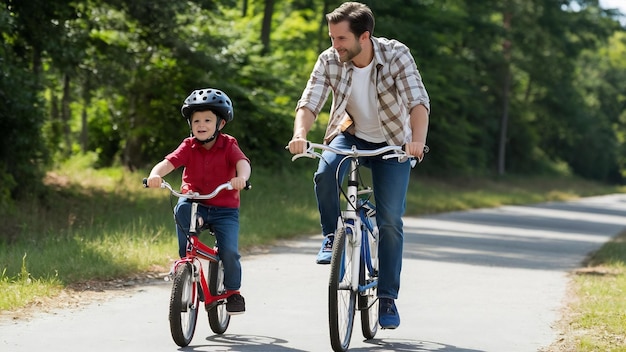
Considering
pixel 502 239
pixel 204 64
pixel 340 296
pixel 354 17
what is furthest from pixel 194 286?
pixel 204 64

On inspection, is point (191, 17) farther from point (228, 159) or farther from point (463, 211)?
point (228, 159)

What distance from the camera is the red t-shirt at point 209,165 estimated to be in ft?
25.5

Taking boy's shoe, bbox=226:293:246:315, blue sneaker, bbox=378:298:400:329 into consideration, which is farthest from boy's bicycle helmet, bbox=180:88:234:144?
blue sneaker, bbox=378:298:400:329

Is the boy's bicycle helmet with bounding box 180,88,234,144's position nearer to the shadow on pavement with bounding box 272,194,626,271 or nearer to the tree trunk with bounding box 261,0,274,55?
the shadow on pavement with bounding box 272,194,626,271

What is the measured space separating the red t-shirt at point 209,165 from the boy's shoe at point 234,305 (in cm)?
62

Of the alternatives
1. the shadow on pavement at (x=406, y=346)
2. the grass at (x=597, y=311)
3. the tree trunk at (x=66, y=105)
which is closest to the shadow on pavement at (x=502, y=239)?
the grass at (x=597, y=311)

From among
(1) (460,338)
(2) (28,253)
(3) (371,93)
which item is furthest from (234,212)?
(2) (28,253)

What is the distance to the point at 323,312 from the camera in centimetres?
945

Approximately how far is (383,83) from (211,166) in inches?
46.1

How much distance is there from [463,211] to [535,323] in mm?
20982

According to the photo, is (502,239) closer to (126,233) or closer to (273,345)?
(126,233)

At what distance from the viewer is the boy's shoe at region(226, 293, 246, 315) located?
802 cm

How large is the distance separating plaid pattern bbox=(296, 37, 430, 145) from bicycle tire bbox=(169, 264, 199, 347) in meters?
1.26

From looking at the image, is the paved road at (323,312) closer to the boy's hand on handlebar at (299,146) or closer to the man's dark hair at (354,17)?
the boy's hand on handlebar at (299,146)
